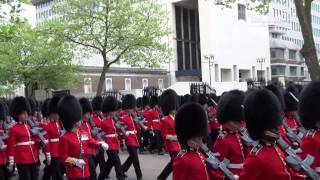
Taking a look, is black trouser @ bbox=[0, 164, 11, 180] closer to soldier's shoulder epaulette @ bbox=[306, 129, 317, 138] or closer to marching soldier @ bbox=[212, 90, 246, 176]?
marching soldier @ bbox=[212, 90, 246, 176]

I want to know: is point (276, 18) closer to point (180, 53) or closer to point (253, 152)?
point (180, 53)

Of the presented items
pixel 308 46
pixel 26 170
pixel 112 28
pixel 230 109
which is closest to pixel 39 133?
pixel 26 170

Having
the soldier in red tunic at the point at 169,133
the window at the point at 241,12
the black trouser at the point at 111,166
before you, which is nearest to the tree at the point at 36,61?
the soldier in red tunic at the point at 169,133

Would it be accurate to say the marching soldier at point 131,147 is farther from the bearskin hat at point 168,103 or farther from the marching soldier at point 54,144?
the marching soldier at point 54,144

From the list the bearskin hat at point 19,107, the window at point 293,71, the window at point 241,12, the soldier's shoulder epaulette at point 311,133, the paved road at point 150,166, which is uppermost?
the window at point 241,12

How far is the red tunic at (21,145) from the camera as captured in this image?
8.31m

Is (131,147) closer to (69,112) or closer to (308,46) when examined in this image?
(69,112)

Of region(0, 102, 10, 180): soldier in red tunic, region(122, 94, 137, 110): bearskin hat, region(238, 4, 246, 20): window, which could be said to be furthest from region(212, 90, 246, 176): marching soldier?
region(238, 4, 246, 20): window

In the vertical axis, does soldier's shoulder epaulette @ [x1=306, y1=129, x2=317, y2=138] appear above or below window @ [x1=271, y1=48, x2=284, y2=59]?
below

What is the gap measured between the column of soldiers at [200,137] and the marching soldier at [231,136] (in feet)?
0.03

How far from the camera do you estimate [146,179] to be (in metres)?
9.95

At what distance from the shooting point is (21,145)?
8.41 metres

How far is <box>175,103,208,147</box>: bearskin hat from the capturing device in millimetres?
A: 4883

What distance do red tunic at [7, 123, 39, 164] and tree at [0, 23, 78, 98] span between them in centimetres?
1743
